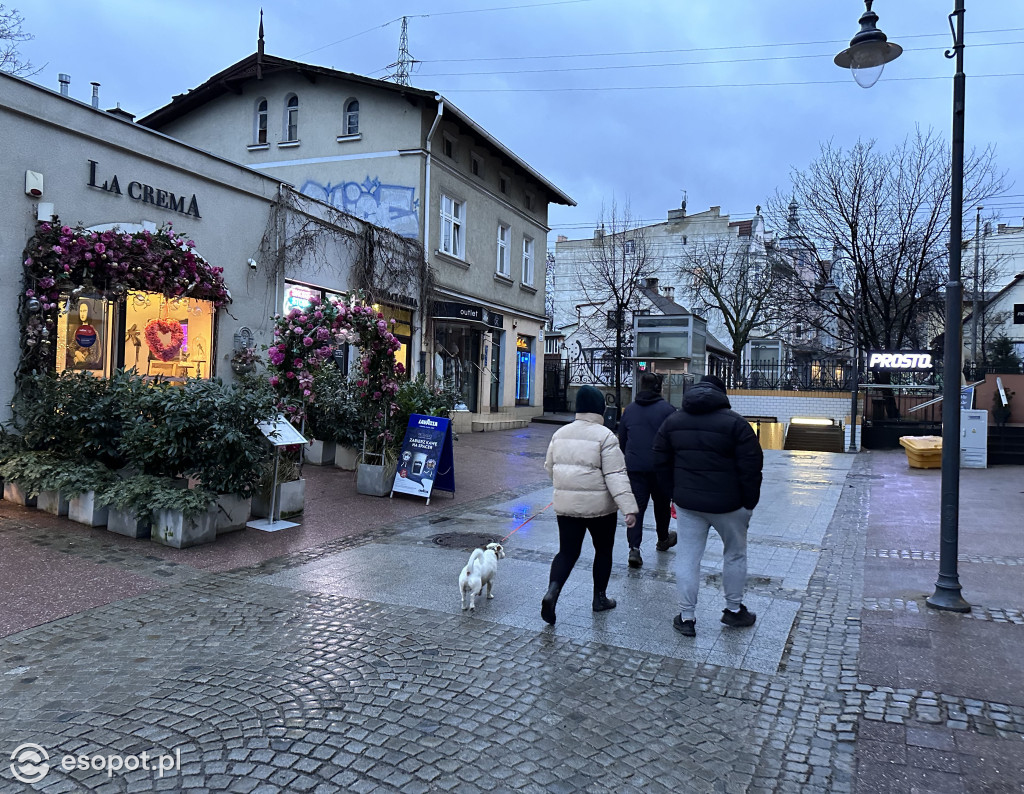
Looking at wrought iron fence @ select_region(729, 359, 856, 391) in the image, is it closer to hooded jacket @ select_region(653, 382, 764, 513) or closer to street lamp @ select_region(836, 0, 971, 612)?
street lamp @ select_region(836, 0, 971, 612)

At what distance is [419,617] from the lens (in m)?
5.19

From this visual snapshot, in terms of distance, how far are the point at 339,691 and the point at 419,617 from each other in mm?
1283

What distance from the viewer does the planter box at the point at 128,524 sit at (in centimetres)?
696

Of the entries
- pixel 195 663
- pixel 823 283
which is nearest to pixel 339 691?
pixel 195 663

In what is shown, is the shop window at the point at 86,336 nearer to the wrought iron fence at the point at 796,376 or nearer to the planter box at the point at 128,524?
the planter box at the point at 128,524

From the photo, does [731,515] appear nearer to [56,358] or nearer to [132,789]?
[132,789]

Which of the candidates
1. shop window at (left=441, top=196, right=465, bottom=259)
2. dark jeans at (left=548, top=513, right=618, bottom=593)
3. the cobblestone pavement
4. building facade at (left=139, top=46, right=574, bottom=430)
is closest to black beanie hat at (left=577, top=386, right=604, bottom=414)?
dark jeans at (left=548, top=513, right=618, bottom=593)

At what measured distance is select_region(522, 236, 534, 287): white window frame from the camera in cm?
2523

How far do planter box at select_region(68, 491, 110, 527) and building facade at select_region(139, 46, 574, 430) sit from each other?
1147 cm

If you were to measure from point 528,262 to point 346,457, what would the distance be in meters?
14.9

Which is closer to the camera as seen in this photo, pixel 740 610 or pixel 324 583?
pixel 740 610

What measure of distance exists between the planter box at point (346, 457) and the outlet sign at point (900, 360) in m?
15.5

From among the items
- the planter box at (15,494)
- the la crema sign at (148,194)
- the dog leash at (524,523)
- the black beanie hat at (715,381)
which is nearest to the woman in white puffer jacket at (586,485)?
the black beanie hat at (715,381)

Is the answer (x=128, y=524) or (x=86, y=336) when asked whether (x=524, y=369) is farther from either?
(x=128, y=524)
